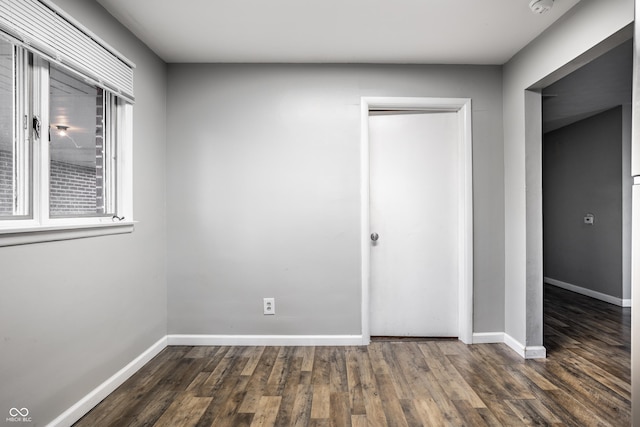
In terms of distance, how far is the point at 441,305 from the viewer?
10.6 ft

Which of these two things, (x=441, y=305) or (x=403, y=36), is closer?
(x=403, y=36)

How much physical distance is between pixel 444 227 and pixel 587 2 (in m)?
1.76

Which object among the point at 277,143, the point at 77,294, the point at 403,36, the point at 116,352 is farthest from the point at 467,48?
the point at 116,352

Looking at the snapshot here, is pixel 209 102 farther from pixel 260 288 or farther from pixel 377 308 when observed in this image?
pixel 377 308

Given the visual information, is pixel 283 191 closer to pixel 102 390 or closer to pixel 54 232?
pixel 54 232

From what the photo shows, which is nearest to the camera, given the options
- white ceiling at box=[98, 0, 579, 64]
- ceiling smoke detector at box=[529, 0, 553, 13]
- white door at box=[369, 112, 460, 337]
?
ceiling smoke detector at box=[529, 0, 553, 13]

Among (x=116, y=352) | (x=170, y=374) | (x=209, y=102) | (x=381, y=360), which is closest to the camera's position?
(x=116, y=352)

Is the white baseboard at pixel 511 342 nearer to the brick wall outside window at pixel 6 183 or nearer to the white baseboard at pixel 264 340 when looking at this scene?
the white baseboard at pixel 264 340

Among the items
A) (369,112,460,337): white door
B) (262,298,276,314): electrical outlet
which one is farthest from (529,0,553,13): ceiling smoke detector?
(262,298,276,314): electrical outlet

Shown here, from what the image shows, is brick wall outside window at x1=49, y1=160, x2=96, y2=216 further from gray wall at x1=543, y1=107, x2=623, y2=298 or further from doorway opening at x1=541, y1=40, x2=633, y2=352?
gray wall at x1=543, y1=107, x2=623, y2=298

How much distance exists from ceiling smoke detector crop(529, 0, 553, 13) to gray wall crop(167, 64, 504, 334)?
37.8 inches

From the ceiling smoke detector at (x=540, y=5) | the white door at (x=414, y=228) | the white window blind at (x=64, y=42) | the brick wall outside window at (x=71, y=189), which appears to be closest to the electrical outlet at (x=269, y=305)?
the white door at (x=414, y=228)

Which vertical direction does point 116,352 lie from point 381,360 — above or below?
above

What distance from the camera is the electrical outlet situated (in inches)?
122
